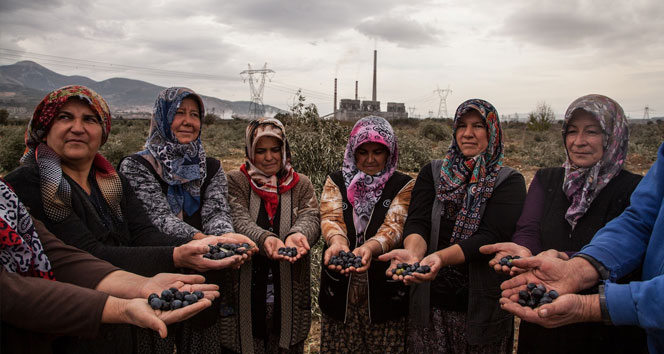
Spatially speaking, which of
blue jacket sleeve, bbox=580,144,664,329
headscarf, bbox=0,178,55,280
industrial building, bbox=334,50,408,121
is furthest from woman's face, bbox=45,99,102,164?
industrial building, bbox=334,50,408,121

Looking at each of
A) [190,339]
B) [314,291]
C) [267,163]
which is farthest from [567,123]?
[314,291]

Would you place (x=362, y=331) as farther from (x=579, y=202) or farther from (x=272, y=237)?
(x=579, y=202)

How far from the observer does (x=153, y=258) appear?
2395 mm

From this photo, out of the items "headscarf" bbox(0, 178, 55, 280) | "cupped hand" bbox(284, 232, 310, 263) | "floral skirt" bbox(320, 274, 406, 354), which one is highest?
"headscarf" bbox(0, 178, 55, 280)

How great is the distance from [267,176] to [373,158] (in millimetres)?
881

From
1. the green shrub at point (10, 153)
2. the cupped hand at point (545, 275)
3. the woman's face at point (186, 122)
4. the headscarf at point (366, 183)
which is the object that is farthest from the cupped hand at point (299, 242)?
the green shrub at point (10, 153)

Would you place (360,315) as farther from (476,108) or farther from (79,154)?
(79,154)

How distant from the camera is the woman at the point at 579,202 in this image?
225cm

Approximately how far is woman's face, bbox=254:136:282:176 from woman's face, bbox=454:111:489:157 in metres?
1.46

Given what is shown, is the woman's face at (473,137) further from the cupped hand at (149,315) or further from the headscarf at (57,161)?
the headscarf at (57,161)

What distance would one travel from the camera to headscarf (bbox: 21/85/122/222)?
209cm

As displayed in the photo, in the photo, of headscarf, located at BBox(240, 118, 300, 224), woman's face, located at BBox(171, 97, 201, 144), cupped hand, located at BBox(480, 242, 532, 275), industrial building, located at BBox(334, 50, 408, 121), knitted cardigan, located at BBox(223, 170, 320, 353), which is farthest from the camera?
industrial building, located at BBox(334, 50, 408, 121)

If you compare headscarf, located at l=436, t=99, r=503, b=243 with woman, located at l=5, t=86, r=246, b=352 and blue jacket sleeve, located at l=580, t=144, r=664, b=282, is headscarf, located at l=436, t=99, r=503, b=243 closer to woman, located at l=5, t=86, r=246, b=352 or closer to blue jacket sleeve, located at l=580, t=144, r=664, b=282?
blue jacket sleeve, located at l=580, t=144, r=664, b=282

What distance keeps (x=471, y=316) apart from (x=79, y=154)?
8.85 feet
